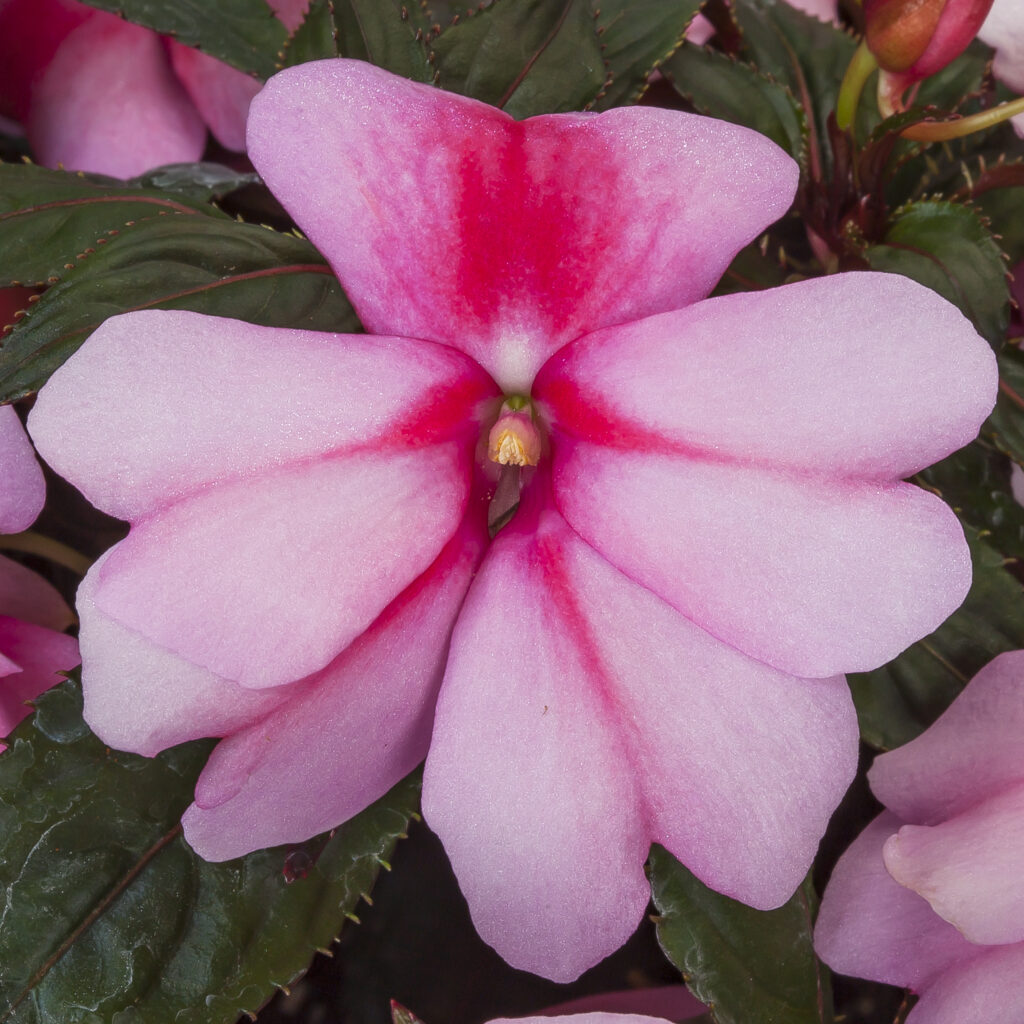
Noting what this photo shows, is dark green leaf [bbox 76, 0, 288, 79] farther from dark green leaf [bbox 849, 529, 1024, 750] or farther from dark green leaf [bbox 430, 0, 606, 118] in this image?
dark green leaf [bbox 849, 529, 1024, 750]

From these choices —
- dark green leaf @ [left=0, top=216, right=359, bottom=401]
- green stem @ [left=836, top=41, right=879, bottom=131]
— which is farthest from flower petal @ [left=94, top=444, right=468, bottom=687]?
green stem @ [left=836, top=41, right=879, bottom=131]

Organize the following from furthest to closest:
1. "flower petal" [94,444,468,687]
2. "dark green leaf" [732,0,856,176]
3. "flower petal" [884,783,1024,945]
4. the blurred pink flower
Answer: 1. "dark green leaf" [732,0,856,176]
2. the blurred pink flower
3. "flower petal" [884,783,1024,945]
4. "flower petal" [94,444,468,687]

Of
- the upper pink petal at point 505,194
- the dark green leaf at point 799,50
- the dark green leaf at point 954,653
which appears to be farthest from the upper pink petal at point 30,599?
the dark green leaf at point 799,50

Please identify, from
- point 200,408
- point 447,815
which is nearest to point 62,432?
point 200,408

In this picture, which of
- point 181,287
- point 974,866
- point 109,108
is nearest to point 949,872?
point 974,866

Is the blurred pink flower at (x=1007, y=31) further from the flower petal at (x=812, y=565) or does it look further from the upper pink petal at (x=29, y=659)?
the upper pink petal at (x=29, y=659)

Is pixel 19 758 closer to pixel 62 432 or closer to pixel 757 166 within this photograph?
pixel 62 432
